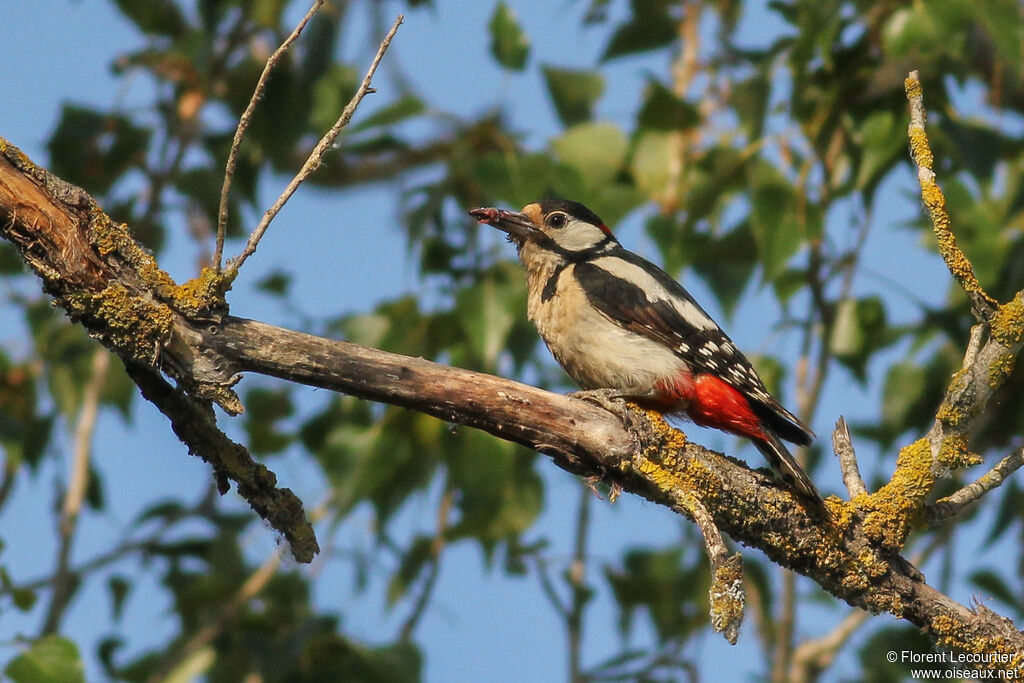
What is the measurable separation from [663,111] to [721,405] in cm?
206

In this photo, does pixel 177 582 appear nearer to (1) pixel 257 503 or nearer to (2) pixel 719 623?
(1) pixel 257 503

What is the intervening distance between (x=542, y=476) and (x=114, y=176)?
2.69m

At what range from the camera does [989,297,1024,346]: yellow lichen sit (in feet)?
9.77

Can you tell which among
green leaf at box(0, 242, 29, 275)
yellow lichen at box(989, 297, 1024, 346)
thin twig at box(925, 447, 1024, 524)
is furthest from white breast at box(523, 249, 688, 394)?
green leaf at box(0, 242, 29, 275)

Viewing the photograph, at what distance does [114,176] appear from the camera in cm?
578

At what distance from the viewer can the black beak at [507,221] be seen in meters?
4.56

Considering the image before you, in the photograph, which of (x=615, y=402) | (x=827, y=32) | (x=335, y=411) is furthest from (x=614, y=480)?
(x=335, y=411)

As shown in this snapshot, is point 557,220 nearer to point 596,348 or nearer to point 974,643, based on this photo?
point 596,348

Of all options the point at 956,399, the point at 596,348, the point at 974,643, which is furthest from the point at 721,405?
the point at 974,643

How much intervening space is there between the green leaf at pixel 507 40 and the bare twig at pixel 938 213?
239cm

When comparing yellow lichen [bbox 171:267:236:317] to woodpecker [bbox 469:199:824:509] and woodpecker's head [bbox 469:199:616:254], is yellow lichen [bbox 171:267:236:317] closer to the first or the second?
woodpecker [bbox 469:199:824:509]

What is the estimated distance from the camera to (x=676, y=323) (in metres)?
3.93

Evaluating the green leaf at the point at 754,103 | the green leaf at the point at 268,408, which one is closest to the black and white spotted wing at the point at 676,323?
the green leaf at the point at 754,103

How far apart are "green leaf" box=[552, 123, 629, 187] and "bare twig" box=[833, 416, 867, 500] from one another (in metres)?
2.20
